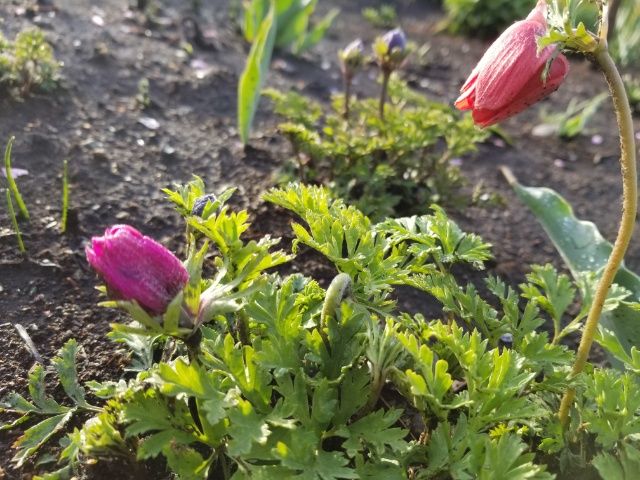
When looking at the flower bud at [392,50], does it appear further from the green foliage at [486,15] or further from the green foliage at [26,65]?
the green foliage at [486,15]

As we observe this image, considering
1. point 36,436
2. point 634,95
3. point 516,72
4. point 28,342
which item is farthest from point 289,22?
point 36,436

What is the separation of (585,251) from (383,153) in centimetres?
73

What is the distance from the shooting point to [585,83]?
4.30m

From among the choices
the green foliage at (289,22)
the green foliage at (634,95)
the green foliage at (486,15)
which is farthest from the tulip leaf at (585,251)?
the green foliage at (486,15)

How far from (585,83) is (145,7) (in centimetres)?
283

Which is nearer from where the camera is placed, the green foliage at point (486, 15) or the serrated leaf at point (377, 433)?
the serrated leaf at point (377, 433)

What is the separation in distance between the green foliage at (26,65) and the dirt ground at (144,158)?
55 millimetres

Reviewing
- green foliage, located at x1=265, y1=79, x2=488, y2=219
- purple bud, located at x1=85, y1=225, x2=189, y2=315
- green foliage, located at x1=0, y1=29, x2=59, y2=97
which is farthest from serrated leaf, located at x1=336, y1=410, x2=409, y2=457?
green foliage, located at x1=0, y1=29, x2=59, y2=97

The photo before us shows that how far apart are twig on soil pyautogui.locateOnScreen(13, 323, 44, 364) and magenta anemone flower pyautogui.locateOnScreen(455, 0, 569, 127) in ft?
3.29

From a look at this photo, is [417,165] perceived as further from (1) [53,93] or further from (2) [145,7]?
(2) [145,7]

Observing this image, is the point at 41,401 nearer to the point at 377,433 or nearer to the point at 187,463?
the point at 187,463

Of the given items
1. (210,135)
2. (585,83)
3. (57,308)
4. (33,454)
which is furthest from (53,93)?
(585,83)

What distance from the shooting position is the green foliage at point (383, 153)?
1.92 metres

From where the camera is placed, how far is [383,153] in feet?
7.06
